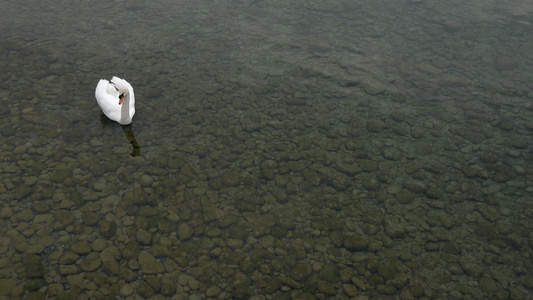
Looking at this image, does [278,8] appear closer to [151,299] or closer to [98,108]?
[98,108]

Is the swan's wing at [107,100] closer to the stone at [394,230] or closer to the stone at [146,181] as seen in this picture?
the stone at [146,181]

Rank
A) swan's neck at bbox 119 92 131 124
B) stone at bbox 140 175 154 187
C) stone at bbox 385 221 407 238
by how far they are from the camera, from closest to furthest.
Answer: stone at bbox 385 221 407 238, stone at bbox 140 175 154 187, swan's neck at bbox 119 92 131 124

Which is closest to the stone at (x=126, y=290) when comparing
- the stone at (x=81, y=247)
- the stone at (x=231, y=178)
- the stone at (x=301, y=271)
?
the stone at (x=81, y=247)

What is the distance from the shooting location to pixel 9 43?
29.8 feet

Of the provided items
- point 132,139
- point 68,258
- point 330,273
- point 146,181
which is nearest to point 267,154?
point 146,181

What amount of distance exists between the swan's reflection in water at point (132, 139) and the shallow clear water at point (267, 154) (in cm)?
3

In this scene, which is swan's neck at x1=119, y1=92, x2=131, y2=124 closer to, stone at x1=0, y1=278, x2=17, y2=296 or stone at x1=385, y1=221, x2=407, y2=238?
stone at x1=0, y1=278, x2=17, y2=296

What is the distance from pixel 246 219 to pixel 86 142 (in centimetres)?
292

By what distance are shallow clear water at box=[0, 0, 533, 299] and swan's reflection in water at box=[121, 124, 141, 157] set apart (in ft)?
0.10

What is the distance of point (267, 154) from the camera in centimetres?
682

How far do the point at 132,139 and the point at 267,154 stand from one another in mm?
2160

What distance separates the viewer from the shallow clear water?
17.1ft

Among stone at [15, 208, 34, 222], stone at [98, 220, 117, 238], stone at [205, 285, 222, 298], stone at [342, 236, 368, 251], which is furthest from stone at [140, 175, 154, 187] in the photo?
stone at [342, 236, 368, 251]

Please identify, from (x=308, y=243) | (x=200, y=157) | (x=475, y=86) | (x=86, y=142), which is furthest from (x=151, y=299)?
(x=475, y=86)
